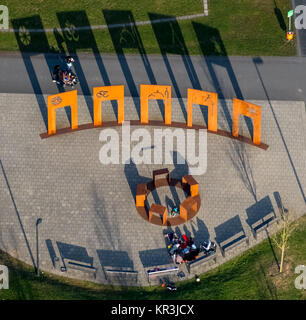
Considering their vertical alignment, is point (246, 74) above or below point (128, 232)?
above

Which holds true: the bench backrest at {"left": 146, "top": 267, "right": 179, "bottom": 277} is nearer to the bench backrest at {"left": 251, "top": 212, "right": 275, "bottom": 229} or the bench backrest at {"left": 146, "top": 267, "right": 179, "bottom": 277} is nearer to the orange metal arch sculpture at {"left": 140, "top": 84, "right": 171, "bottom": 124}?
the bench backrest at {"left": 251, "top": 212, "right": 275, "bottom": 229}

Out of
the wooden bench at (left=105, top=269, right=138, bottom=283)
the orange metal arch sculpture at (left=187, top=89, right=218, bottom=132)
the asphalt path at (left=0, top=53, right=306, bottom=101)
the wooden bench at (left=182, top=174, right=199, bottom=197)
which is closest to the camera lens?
the wooden bench at (left=105, top=269, right=138, bottom=283)

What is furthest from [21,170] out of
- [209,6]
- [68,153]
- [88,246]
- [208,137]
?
[209,6]

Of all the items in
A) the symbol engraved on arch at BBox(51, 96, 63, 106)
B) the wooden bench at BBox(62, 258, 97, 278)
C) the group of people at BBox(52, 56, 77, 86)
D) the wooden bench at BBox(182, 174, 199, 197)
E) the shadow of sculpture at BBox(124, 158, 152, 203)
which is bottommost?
the wooden bench at BBox(62, 258, 97, 278)

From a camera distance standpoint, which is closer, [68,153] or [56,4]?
[68,153]

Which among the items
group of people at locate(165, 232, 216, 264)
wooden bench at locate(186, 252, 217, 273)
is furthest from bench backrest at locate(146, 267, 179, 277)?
wooden bench at locate(186, 252, 217, 273)

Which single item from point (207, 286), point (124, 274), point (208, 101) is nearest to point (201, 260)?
point (207, 286)

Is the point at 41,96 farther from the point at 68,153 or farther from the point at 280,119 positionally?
the point at 280,119
